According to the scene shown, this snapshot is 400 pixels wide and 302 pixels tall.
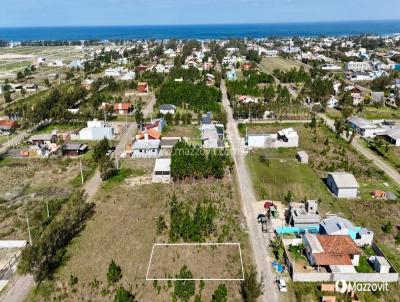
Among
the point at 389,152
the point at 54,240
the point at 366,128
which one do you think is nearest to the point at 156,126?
the point at 54,240

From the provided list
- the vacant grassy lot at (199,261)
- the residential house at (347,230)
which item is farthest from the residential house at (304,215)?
the vacant grassy lot at (199,261)

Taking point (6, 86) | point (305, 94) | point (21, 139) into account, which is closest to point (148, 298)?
point (21, 139)

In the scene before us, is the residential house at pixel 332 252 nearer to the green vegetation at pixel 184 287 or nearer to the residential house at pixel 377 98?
the green vegetation at pixel 184 287

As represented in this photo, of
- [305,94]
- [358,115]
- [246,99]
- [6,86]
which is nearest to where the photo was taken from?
[358,115]

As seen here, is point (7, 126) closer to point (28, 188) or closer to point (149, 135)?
point (28, 188)

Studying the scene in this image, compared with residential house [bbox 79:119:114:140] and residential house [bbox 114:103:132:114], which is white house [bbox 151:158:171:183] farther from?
residential house [bbox 114:103:132:114]

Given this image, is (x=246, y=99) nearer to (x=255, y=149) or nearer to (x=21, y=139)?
(x=255, y=149)
